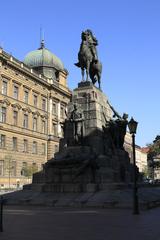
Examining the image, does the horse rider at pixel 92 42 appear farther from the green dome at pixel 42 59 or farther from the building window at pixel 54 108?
the green dome at pixel 42 59

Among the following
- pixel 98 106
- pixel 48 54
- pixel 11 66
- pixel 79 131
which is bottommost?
pixel 79 131

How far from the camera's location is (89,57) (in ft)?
92.1

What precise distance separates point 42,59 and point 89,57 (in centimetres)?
5191

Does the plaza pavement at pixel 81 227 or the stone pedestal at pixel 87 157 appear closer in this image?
the plaza pavement at pixel 81 227

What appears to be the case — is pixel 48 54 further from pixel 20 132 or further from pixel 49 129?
pixel 20 132

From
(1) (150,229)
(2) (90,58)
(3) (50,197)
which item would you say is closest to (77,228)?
(1) (150,229)

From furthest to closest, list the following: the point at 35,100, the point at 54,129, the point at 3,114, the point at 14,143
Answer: the point at 54,129
the point at 35,100
the point at 14,143
the point at 3,114

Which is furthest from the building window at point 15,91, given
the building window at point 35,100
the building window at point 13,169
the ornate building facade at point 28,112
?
the building window at point 13,169

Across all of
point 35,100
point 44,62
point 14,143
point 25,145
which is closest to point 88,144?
point 14,143

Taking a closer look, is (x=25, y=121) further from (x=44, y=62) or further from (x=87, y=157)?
(x=87, y=157)

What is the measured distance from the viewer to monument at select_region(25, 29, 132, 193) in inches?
885

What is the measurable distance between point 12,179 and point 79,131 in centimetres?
3568

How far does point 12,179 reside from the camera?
5844 cm

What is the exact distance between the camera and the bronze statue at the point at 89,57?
28.0 metres
